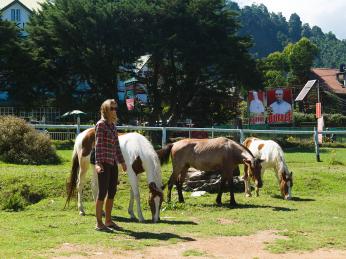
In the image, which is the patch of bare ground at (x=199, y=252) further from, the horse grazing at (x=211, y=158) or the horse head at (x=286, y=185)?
the horse head at (x=286, y=185)

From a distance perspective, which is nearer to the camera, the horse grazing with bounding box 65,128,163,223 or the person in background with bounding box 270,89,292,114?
the horse grazing with bounding box 65,128,163,223

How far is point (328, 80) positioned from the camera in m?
70.2

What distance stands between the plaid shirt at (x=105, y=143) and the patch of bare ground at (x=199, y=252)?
1.57m

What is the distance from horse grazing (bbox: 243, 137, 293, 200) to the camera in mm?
14051

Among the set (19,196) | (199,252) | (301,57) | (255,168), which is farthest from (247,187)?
(301,57)

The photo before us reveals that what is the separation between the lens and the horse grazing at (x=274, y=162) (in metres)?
14.1

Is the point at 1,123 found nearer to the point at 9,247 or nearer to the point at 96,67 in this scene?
the point at 9,247

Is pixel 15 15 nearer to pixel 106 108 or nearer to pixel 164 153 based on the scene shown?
pixel 164 153

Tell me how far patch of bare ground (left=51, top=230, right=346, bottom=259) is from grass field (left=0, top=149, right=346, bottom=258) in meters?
0.21

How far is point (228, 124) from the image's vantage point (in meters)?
44.2

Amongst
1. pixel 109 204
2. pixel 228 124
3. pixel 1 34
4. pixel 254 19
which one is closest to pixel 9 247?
pixel 109 204

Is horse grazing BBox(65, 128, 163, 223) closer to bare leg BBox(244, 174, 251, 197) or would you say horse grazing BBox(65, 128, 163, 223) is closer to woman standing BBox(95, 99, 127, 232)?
woman standing BBox(95, 99, 127, 232)

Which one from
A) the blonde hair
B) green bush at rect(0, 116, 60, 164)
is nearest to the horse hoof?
the blonde hair

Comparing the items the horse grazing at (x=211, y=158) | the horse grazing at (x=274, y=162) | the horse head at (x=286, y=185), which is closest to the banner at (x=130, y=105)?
the horse grazing at (x=274, y=162)
